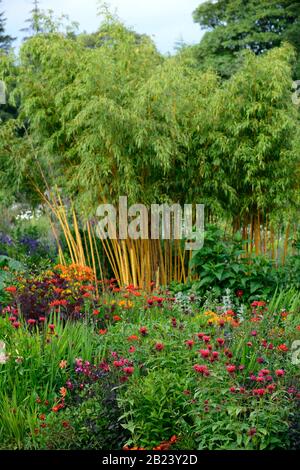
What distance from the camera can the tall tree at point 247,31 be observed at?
54.6 feet

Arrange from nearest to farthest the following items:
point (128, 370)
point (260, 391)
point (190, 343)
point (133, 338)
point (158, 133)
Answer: point (260, 391) < point (128, 370) < point (190, 343) < point (133, 338) < point (158, 133)

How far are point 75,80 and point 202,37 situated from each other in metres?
12.5

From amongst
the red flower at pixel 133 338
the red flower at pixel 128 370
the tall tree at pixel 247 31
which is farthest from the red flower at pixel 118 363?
the tall tree at pixel 247 31

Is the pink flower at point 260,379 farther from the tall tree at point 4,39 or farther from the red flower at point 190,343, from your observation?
the tall tree at point 4,39

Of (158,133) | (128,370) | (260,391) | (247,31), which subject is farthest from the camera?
(247,31)

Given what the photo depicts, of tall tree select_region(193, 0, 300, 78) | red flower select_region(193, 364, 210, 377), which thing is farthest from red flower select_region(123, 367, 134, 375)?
tall tree select_region(193, 0, 300, 78)

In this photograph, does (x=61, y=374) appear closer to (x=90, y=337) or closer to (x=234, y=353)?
(x=90, y=337)

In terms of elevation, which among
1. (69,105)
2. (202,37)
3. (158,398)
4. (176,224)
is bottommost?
(158,398)

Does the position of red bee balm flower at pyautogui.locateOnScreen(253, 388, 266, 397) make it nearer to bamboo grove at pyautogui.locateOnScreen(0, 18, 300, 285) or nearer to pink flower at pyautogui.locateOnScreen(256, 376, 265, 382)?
Result: pink flower at pyautogui.locateOnScreen(256, 376, 265, 382)

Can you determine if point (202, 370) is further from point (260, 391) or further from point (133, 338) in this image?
point (133, 338)

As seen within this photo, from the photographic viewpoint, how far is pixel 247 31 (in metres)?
17.3

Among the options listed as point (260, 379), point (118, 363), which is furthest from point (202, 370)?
point (118, 363)

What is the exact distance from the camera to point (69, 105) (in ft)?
20.3
